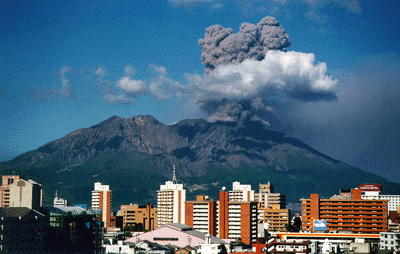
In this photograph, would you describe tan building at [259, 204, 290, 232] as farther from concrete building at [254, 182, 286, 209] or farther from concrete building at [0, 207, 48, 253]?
concrete building at [0, 207, 48, 253]

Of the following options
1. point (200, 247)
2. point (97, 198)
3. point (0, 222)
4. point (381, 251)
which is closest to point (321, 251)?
point (381, 251)

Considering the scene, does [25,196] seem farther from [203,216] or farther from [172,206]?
[172,206]

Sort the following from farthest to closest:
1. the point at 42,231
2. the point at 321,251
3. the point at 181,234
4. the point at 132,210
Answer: the point at 132,210, the point at 181,234, the point at 321,251, the point at 42,231

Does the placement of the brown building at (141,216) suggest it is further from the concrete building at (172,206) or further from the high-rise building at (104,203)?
the concrete building at (172,206)

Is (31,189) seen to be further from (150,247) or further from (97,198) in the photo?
(97,198)

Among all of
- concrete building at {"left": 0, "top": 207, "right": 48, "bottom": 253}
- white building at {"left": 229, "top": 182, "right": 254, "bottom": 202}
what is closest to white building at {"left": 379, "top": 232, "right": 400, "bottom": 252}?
concrete building at {"left": 0, "top": 207, "right": 48, "bottom": 253}

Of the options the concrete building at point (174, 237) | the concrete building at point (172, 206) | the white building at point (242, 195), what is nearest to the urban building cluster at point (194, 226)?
the concrete building at point (172, 206)

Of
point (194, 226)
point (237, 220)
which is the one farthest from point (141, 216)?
point (237, 220)
